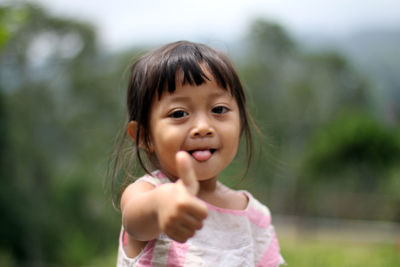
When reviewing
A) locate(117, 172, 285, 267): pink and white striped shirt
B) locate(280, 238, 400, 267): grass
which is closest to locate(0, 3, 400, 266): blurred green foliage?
locate(280, 238, 400, 267): grass

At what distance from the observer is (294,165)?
15.5 metres

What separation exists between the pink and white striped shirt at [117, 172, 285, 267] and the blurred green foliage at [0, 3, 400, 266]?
9633mm

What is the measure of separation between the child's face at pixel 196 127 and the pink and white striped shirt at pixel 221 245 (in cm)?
12

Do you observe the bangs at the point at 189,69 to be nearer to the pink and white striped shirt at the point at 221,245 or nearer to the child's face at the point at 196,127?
the child's face at the point at 196,127

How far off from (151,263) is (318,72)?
58.3 feet

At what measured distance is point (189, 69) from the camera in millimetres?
1037

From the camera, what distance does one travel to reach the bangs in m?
1.03

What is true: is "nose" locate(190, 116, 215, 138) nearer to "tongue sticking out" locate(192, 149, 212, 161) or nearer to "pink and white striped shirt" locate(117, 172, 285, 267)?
"tongue sticking out" locate(192, 149, 212, 161)

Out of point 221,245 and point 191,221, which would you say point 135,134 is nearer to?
point 221,245

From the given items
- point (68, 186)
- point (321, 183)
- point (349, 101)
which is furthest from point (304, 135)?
point (68, 186)

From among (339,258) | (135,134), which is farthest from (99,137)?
(135,134)

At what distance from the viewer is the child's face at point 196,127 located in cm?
101

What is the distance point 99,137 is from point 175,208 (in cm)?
1520

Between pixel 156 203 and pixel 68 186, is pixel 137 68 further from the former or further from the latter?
pixel 68 186
